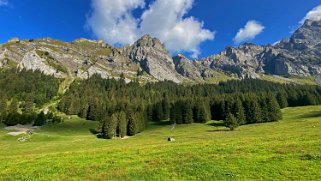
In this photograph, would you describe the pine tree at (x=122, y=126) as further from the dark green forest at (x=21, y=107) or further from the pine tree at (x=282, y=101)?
the pine tree at (x=282, y=101)

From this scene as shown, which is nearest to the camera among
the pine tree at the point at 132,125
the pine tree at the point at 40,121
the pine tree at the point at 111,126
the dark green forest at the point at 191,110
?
the pine tree at the point at 111,126

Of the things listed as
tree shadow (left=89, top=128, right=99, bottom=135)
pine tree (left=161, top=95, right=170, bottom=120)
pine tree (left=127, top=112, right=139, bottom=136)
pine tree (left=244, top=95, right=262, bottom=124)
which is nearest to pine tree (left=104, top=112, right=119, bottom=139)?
pine tree (left=127, top=112, right=139, bottom=136)

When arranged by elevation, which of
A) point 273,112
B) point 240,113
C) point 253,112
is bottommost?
point 273,112

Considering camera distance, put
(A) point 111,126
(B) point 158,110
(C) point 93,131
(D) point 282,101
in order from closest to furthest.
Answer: (A) point 111,126
(C) point 93,131
(B) point 158,110
(D) point 282,101

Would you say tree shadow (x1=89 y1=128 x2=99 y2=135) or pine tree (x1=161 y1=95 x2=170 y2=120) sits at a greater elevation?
pine tree (x1=161 y1=95 x2=170 y2=120)

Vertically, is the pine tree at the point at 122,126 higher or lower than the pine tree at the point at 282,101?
lower

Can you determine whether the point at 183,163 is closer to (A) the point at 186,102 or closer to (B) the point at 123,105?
(A) the point at 186,102

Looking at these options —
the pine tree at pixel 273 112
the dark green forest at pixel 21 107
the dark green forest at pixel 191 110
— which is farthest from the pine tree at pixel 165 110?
the pine tree at pixel 273 112

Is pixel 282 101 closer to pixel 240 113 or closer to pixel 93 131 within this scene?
pixel 240 113

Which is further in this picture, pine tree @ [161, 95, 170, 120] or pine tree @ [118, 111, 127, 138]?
pine tree @ [161, 95, 170, 120]

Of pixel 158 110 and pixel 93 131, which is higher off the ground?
pixel 158 110

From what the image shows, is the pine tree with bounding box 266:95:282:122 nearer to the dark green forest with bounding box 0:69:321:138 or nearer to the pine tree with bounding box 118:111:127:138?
the dark green forest with bounding box 0:69:321:138

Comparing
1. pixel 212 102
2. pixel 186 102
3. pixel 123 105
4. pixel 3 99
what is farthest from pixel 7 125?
pixel 212 102

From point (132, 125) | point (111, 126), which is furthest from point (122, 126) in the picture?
point (111, 126)
